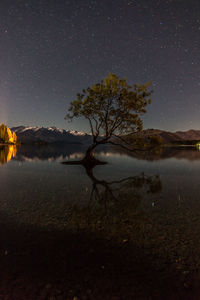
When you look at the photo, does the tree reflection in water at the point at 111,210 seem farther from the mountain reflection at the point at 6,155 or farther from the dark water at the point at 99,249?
the mountain reflection at the point at 6,155

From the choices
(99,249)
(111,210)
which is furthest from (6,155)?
(99,249)

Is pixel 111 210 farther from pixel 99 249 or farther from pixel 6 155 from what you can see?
pixel 6 155

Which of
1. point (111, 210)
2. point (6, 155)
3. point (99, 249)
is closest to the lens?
point (99, 249)

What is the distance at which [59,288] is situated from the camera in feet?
17.9

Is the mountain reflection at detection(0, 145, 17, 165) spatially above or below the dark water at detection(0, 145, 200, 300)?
above

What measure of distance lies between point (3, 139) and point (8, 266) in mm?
200449

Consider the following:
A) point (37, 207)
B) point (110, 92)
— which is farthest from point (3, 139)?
point (37, 207)

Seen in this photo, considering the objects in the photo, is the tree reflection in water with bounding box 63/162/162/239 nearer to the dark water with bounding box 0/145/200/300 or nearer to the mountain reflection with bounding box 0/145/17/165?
the dark water with bounding box 0/145/200/300

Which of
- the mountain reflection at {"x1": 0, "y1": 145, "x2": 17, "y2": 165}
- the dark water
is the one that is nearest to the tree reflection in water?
the dark water

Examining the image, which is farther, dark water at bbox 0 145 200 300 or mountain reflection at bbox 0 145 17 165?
mountain reflection at bbox 0 145 17 165

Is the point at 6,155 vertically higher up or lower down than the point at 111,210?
higher up

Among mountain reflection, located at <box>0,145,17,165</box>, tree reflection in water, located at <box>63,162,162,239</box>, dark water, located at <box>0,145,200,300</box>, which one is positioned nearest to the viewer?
dark water, located at <box>0,145,200,300</box>

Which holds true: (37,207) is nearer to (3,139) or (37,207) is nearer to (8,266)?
(8,266)

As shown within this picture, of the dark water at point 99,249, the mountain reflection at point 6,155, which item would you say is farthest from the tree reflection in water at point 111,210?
the mountain reflection at point 6,155
